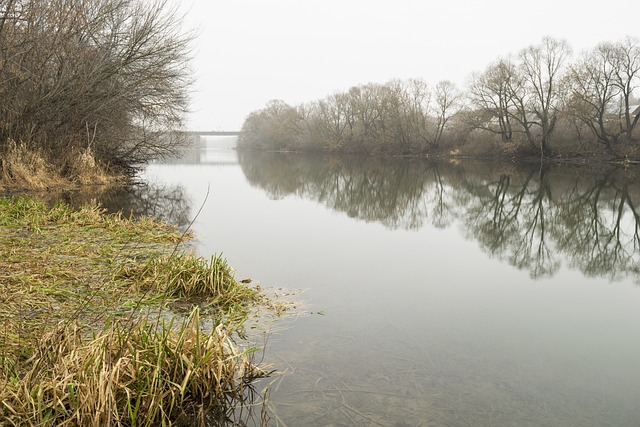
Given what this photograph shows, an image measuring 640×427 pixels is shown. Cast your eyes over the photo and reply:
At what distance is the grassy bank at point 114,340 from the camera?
2.68 m

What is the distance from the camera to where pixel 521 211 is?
13.4 metres

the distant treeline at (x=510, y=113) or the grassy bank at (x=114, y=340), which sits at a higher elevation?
the distant treeline at (x=510, y=113)

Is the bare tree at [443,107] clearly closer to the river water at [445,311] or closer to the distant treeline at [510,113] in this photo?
the distant treeline at [510,113]

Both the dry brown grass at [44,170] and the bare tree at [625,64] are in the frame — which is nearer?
the dry brown grass at [44,170]

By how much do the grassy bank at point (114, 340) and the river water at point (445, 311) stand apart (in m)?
0.57

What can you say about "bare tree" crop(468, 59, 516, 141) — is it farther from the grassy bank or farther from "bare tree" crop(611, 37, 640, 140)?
the grassy bank

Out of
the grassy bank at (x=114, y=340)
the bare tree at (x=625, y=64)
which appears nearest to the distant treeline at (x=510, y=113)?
the bare tree at (x=625, y=64)

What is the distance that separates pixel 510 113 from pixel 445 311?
3904cm

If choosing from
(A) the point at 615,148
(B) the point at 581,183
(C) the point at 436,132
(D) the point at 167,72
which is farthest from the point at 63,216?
(C) the point at 436,132

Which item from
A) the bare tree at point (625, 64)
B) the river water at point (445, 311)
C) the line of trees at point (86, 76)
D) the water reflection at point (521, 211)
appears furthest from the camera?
the bare tree at point (625, 64)

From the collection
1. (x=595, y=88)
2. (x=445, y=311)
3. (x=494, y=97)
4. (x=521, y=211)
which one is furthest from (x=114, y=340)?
(x=494, y=97)

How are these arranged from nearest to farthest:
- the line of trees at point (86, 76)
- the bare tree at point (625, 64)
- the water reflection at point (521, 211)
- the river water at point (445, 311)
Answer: the river water at point (445, 311) < the water reflection at point (521, 211) < the line of trees at point (86, 76) < the bare tree at point (625, 64)

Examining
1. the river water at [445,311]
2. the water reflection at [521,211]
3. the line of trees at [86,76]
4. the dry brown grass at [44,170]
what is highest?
the line of trees at [86,76]

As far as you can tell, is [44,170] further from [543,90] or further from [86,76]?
[543,90]
